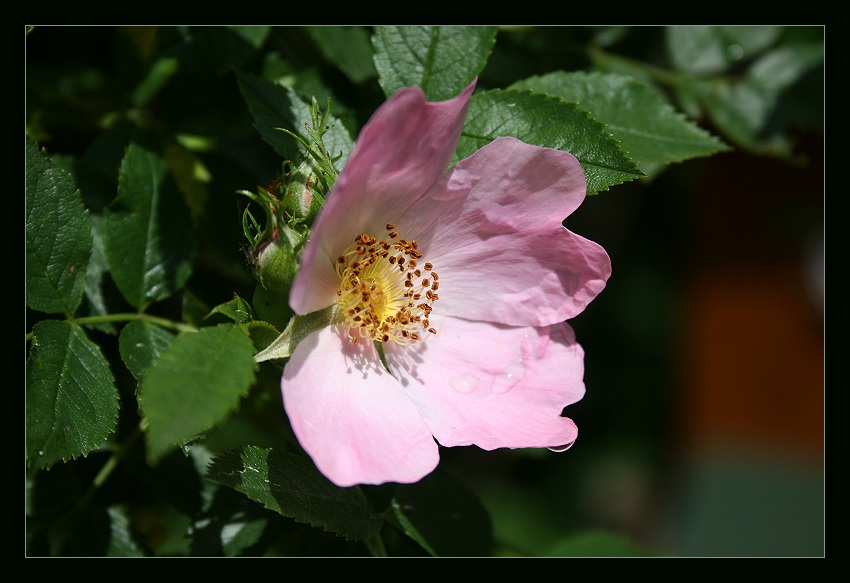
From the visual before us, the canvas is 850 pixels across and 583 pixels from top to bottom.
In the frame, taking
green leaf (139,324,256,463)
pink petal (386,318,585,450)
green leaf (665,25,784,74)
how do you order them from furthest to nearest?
green leaf (665,25,784,74) → pink petal (386,318,585,450) → green leaf (139,324,256,463)

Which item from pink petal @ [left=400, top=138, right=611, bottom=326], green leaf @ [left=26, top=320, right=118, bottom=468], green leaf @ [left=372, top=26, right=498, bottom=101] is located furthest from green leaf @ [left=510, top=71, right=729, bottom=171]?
green leaf @ [left=26, top=320, right=118, bottom=468]

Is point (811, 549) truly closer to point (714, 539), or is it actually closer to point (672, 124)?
point (714, 539)

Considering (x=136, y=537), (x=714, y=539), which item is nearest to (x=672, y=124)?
(x=136, y=537)

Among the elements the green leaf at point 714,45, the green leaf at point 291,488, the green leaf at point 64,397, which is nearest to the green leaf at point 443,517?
the green leaf at point 291,488

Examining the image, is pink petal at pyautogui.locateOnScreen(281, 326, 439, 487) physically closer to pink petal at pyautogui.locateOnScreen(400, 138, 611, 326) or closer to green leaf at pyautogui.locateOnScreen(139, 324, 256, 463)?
green leaf at pyautogui.locateOnScreen(139, 324, 256, 463)

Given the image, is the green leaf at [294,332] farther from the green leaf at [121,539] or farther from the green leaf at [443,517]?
the green leaf at [121,539]

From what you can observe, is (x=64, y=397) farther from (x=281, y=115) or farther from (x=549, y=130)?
(x=549, y=130)
